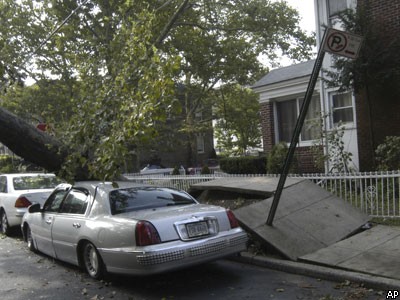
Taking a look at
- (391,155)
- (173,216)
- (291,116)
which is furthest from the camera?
(291,116)

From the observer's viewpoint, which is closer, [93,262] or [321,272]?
[321,272]

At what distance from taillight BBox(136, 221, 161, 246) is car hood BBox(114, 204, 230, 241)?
56mm

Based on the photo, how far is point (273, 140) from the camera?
16.5m

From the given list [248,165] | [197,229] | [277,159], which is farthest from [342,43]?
[248,165]

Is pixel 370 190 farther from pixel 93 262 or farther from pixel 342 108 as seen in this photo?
pixel 342 108

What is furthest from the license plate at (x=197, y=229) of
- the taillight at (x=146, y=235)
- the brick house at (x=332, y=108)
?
the brick house at (x=332, y=108)

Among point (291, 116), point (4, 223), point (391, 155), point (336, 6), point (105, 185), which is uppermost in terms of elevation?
point (336, 6)

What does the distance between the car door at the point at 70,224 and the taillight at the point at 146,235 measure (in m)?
1.33

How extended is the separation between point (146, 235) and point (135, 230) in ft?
0.50

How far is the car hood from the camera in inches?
215

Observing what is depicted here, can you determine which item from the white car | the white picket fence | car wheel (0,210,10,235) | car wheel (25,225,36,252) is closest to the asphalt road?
car wheel (25,225,36,252)

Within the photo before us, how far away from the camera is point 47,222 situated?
7496 millimetres

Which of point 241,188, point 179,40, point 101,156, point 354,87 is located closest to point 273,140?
point 354,87

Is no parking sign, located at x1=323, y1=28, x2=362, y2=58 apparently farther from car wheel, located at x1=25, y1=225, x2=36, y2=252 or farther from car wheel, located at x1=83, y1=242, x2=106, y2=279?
car wheel, located at x1=25, y1=225, x2=36, y2=252
